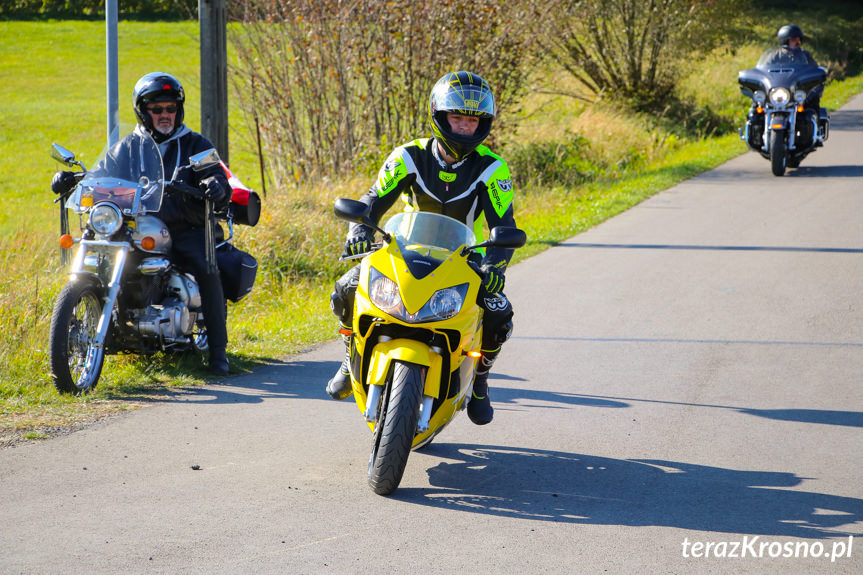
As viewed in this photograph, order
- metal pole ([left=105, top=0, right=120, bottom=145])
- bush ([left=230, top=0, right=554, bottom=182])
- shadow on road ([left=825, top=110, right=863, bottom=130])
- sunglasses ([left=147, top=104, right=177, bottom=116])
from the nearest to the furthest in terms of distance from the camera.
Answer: sunglasses ([left=147, top=104, right=177, bottom=116]) < metal pole ([left=105, top=0, right=120, bottom=145]) < bush ([left=230, top=0, right=554, bottom=182]) < shadow on road ([left=825, top=110, right=863, bottom=130])

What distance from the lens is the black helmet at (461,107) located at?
17.4ft

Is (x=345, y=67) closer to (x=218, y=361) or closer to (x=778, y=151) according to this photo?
(x=778, y=151)

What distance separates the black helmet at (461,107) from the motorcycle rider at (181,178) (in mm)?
1948

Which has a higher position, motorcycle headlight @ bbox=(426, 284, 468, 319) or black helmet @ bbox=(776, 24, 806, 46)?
black helmet @ bbox=(776, 24, 806, 46)

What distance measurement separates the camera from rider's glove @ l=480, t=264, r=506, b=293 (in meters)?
4.91

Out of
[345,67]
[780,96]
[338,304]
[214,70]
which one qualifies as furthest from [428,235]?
[780,96]

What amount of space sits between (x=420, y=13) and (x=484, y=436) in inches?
356

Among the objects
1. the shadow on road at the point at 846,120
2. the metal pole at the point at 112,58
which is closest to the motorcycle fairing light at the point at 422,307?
the metal pole at the point at 112,58

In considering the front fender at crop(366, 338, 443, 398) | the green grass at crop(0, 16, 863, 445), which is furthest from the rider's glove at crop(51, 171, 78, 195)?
the front fender at crop(366, 338, 443, 398)

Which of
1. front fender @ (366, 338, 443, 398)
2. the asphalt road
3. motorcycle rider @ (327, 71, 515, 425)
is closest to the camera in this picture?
the asphalt road

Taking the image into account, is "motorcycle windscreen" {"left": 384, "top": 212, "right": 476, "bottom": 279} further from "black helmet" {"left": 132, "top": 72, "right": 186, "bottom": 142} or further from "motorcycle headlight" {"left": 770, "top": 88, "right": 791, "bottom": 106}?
"motorcycle headlight" {"left": 770, "top": 88, "right": 791, "bottom": 106}

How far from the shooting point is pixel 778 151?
1565 cm

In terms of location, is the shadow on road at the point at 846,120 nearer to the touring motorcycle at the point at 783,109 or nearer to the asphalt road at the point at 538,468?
the touring motorcycle at the point at 783,109

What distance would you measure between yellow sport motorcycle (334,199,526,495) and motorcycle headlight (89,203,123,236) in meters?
2.19
